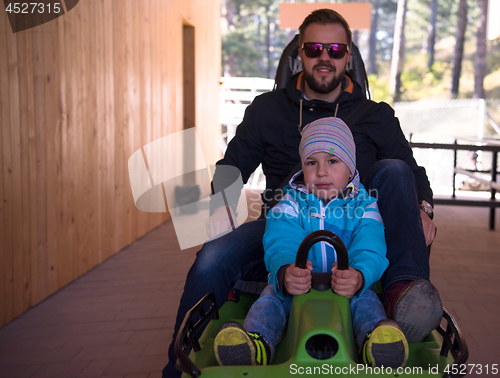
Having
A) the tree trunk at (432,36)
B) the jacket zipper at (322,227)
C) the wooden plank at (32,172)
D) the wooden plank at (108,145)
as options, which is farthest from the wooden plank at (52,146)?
Result: the tree trunk at (432,36)

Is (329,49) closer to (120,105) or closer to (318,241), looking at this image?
(318,241)

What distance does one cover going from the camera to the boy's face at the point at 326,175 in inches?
60.4

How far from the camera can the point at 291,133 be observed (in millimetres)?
2111

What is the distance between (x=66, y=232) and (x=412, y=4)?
86.9 feet

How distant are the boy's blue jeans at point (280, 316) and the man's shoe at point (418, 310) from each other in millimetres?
61

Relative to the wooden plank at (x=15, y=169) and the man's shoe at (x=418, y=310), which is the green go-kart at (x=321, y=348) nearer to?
the man's shoe at (x=418, y=310)

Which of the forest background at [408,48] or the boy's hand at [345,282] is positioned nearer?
the boy's hand at [345,282]

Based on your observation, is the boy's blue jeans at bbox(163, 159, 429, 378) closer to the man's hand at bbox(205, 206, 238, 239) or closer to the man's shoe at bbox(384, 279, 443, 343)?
the man's hand at bbox(205, 206, 238, 239)

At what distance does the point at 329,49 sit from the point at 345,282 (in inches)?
46.7

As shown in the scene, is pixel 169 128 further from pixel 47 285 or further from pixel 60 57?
pixel 47 285

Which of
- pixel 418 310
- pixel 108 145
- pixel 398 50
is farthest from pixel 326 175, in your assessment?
pixel 398 50

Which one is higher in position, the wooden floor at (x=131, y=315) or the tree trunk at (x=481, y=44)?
the tree trunk at (x=481, y=44)

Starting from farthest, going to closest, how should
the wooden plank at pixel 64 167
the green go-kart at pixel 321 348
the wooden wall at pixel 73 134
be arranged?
the wooden plank at pixel 64 167 < the wooden wall at pixel 73 134 < the green go-kart at pixel 321 348

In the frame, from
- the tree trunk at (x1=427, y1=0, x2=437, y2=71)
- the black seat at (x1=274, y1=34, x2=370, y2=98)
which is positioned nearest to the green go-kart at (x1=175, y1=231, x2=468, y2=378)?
the black seat at (x1=274, y1=34, x2=370, y2=98)
